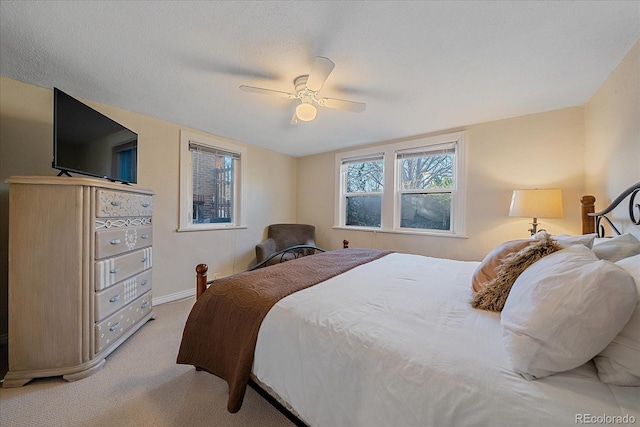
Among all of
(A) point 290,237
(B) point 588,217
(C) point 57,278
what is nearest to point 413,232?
(B) point 588,217

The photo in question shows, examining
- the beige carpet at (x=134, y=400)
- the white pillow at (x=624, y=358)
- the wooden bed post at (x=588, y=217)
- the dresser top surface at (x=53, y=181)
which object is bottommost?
the beige carpet at (x=134, y=400)

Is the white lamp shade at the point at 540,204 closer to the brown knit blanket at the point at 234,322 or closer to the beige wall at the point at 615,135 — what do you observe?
the beige wall at the point at 615,135

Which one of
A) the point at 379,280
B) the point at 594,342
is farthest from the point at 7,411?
the point at 594,342

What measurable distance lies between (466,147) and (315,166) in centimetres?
243

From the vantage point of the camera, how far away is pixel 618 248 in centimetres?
116

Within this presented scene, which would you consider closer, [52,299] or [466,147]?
[52,299]

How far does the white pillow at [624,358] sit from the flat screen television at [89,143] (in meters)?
2.96

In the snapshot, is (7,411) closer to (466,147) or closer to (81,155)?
(81,155)

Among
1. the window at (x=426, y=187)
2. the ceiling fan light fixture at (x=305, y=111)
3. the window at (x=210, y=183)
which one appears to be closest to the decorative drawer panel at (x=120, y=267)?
the window at (x=210, y=183)

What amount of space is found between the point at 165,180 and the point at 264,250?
1.61 meters

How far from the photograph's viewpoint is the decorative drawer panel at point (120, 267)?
1.72 m

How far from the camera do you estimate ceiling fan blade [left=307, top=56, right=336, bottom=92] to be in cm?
146

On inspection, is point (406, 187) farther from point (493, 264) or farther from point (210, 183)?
point (210, 183)

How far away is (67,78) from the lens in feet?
6.45
